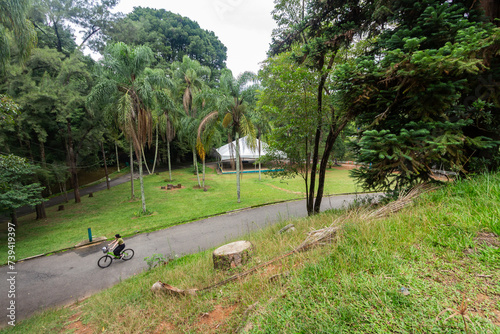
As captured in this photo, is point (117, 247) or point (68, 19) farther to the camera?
point (68, 19)

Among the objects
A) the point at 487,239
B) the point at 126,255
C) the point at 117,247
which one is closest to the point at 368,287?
the point at 487,239

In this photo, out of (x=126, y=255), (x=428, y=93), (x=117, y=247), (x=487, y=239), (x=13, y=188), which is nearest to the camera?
(x=487, y=239)

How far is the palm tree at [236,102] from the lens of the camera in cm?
1307

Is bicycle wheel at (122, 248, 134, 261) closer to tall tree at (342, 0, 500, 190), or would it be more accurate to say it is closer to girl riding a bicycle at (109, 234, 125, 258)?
girl riding a bicycle at (109, 234, 125, 258)

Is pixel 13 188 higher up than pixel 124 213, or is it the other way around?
pixel 13 188

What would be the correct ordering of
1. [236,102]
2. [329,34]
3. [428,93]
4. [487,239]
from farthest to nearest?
[236,102] → [329,34] → [428,93] → [487,239]

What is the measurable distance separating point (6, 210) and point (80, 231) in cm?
299

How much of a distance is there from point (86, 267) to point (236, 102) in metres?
11.4

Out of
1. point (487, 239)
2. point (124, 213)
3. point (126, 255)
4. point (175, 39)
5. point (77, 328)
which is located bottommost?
point (126, 255)

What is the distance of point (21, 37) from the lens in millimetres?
6340

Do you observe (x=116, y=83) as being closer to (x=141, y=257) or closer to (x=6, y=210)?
(x=6, y=210)

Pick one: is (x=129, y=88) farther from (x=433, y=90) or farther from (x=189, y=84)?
(x=433, y=90)

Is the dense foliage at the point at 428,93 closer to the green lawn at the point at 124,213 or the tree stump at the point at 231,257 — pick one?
the tree stump at the point at 231,257

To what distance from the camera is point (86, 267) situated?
7.11 meters
